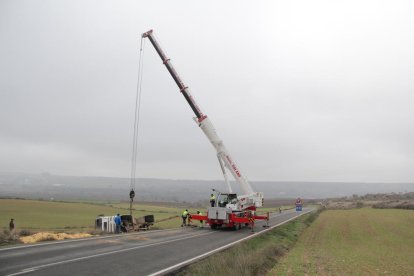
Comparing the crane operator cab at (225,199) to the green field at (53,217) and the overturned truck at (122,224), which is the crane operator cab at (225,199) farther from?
the green field at (53,217)

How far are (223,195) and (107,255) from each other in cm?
1518

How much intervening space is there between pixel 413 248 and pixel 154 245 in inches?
609

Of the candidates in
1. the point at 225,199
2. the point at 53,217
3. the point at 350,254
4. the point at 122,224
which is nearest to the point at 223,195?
the point at 225,199

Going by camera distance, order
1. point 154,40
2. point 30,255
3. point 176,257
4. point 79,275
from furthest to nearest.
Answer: point 154,40
point 176,257
point 30,255
point 79,275

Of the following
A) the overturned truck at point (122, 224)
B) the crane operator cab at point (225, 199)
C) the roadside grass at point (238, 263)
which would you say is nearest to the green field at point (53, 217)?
the overturned truck at point (122, 224)

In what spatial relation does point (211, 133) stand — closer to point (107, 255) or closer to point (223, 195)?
point (223, 195)

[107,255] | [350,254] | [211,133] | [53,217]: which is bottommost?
[350,254]

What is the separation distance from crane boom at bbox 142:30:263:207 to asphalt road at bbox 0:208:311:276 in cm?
847

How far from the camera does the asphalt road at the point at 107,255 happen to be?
11977mm

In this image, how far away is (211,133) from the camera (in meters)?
28.0

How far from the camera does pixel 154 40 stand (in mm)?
26594

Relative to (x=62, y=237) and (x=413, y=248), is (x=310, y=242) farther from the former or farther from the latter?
(x=62, y=237)

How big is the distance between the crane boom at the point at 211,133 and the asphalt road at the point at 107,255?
847cm

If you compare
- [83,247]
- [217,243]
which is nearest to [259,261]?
[217,243]
